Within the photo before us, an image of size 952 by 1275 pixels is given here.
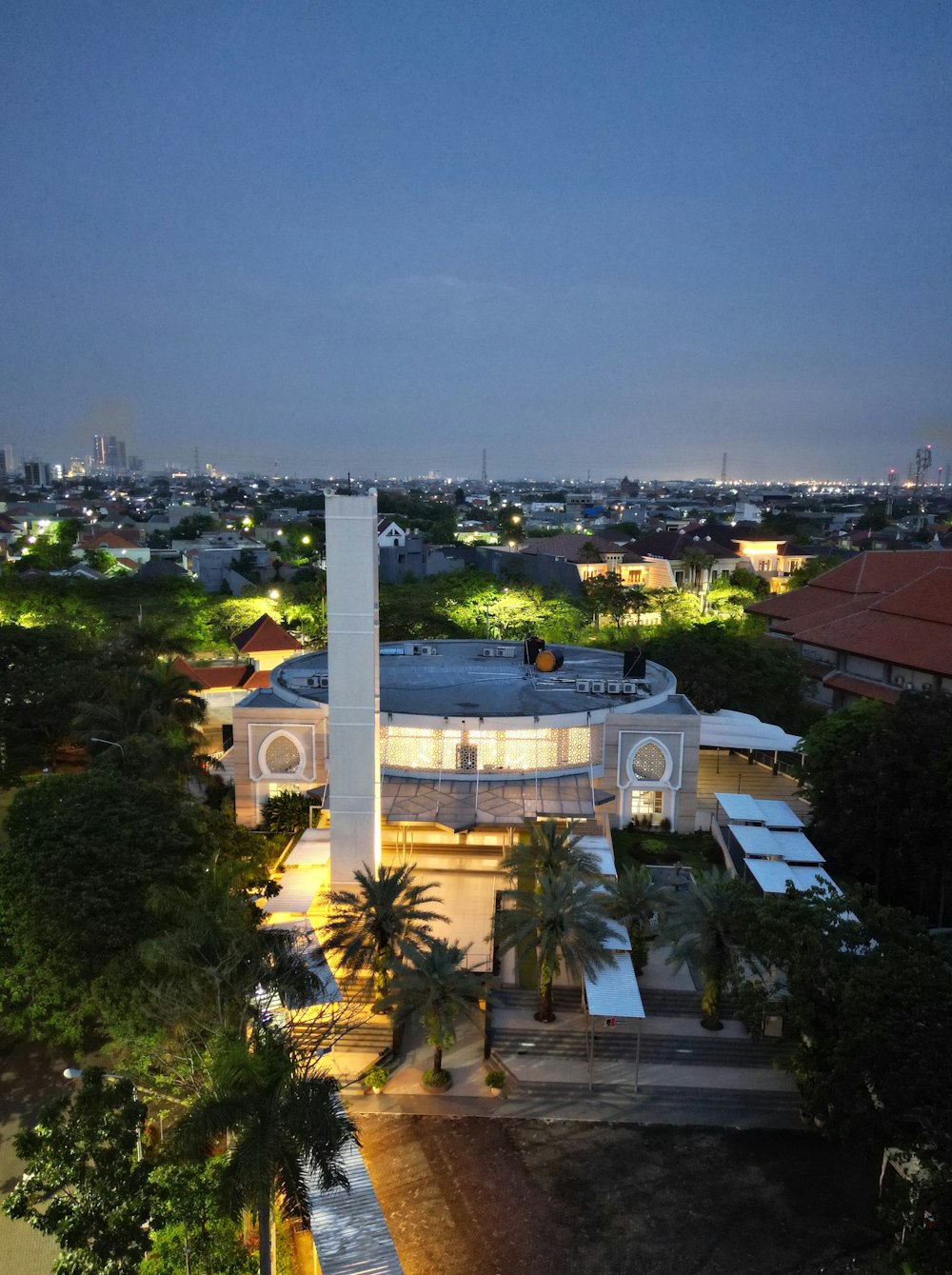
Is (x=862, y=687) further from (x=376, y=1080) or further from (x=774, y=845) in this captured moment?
(x=376, y=1080)

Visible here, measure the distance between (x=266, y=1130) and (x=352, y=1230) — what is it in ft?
15.4

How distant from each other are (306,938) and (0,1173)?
301 inches

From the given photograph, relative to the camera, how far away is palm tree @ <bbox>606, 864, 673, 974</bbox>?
77.5 feet

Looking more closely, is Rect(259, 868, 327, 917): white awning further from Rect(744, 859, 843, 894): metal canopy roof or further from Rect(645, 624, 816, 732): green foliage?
Rect(645, 624, 816, 732): green foliage

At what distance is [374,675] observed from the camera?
2452 centimetres

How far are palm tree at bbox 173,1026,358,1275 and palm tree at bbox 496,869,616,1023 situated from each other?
8.86 metres

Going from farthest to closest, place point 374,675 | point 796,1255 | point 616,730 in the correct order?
point 616,730 < point 374,675 < point 796,1255

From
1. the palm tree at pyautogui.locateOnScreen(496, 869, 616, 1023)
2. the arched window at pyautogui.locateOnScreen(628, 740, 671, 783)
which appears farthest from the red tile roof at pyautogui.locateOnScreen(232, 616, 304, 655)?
the palm tree at pyautogui.locateOnScreen(496, 869, 616, 1023)

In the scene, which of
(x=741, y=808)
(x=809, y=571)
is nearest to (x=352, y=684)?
(x=741, y=808)

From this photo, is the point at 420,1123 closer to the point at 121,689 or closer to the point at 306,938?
the point at 306,938

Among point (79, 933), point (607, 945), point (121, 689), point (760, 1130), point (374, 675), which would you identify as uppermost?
point (374, 675)

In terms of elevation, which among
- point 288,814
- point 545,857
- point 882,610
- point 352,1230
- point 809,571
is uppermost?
point 882,610

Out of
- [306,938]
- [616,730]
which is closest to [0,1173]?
[306,938]

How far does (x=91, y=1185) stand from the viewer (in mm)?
13242
